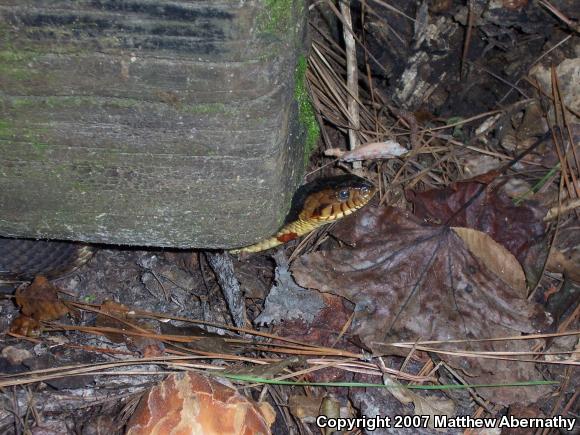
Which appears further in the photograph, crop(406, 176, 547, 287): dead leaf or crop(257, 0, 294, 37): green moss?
crop(406, 176, 547, 287): dead leaf

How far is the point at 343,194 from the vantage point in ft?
9.28

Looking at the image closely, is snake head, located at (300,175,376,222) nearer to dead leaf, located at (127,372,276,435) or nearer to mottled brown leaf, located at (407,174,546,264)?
mottled brown leaf, located at (407,174,546,264)

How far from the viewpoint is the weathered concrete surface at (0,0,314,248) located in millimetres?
1442

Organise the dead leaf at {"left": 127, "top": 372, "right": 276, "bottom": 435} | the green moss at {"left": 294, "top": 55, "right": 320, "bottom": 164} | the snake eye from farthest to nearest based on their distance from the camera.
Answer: the snake eye < the green moss at {"left": 294, "top": 55, "right": 320, "bottom": 164} < the dead leaf at {"left": 127, "top": 372, "right": 276, "bottom": 435}

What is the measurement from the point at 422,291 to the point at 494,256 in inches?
17.6

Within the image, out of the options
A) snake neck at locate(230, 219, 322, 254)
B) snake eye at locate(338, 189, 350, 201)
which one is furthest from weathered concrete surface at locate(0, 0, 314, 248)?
snake eye at locate(338, 189, 350, 201)

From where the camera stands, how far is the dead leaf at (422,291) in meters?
2.49

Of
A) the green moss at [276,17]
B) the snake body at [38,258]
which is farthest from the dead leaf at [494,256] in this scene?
the snake body at [38,258]

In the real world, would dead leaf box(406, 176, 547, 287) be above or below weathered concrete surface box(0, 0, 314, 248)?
below

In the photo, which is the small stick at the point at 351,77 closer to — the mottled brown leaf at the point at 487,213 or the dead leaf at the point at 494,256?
the mottled brown leaf at the point at 487,213

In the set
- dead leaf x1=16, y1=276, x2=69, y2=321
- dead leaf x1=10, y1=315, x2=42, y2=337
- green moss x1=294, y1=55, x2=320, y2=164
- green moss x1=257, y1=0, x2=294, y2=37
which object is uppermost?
green moss x1=257, y1=0, x2=294, y2=37

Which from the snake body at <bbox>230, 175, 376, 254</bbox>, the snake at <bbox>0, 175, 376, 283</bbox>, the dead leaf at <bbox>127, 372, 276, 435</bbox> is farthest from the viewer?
the snake body at <bbox>230, 175, 376, 254</bbox>

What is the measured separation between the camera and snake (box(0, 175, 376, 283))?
260 cm

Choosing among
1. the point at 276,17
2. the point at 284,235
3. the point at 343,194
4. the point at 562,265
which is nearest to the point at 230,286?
the point at 284,235
